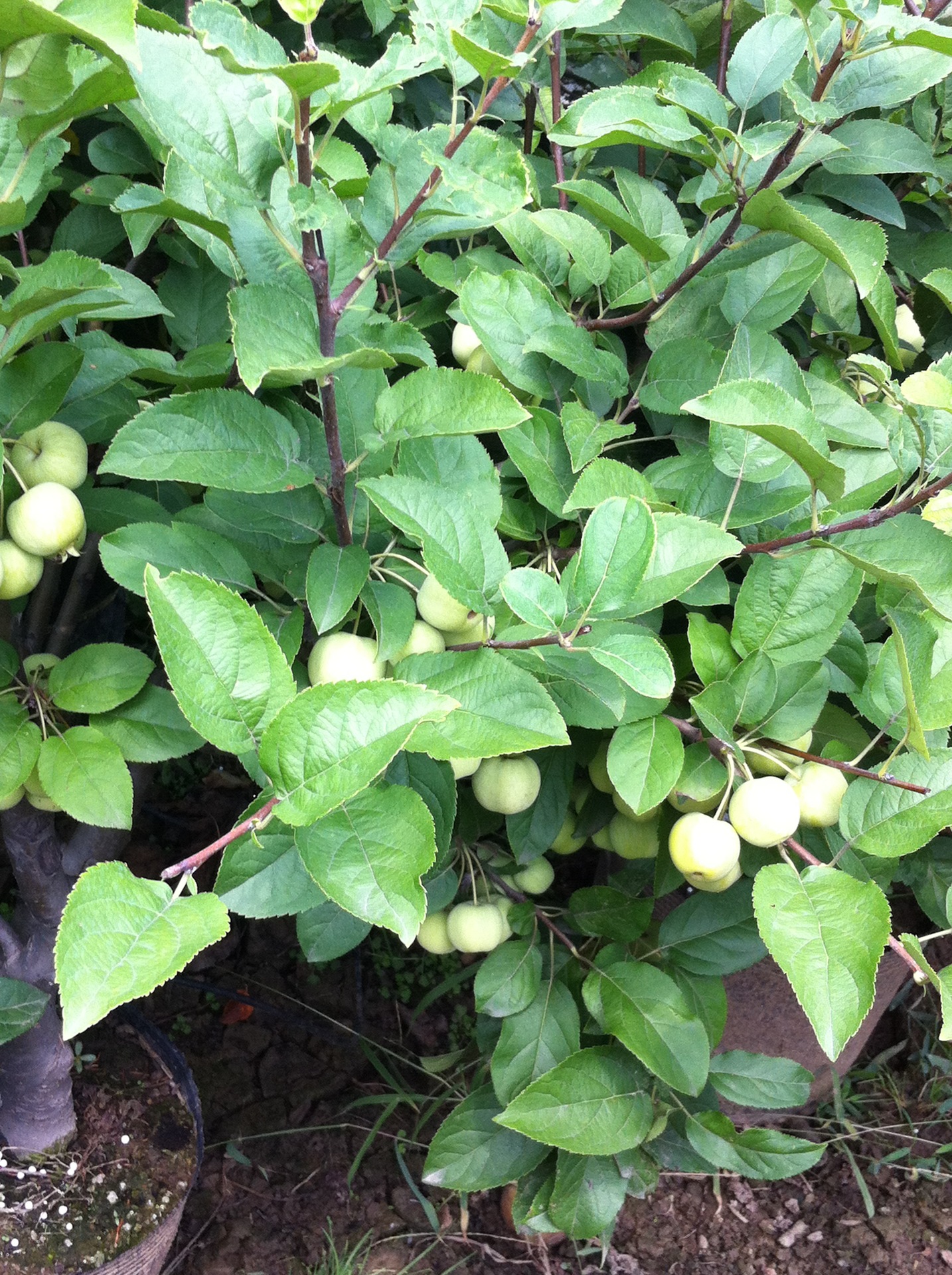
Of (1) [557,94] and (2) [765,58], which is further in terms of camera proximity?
(1) [557,94]

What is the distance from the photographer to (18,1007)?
1027 millimetres

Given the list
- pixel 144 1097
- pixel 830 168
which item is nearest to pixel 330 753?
pixel 830 168

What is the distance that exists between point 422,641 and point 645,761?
185 millimetres

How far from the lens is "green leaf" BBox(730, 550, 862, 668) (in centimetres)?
80

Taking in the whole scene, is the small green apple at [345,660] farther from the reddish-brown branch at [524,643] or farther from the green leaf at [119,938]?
the green leaf at [119,938]

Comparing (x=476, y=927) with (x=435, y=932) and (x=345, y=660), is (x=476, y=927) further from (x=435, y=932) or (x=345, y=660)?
(x=345, y=660)

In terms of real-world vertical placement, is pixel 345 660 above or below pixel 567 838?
above

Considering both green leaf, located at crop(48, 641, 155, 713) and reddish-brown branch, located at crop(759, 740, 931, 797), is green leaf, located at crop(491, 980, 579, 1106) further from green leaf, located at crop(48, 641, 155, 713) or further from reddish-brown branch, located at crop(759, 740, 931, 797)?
green leaf, located at crop(48, 641, 155, 713)

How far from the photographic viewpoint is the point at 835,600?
0.80 m

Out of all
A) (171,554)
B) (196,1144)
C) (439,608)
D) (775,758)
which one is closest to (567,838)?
(775,758)

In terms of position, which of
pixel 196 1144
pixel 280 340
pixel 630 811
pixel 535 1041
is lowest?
pixel 196 1144

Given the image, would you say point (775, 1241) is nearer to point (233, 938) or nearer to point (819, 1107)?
point (819, 1107)

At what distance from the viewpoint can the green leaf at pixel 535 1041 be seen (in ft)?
3.45

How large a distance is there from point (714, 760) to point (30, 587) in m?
0.54
